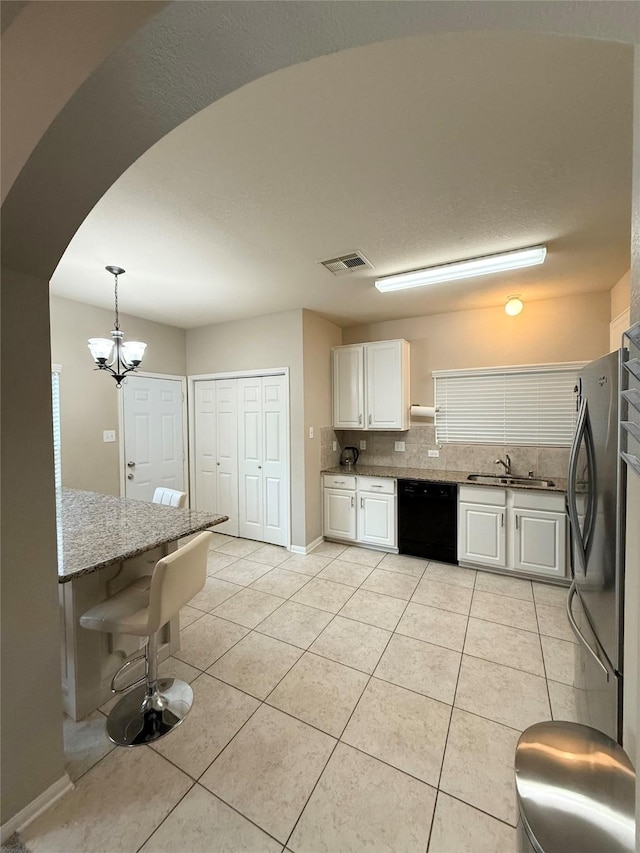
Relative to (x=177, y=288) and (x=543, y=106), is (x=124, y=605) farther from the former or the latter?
(x=543, y=106)

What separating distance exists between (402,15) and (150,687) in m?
2.65

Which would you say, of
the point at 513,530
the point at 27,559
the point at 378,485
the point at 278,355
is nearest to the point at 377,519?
the point at 378,485

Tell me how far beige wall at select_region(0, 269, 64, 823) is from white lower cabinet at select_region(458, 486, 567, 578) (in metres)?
3.25

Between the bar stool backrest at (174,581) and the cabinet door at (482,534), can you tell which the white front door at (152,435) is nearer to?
the bar stool backrest at (174,581)

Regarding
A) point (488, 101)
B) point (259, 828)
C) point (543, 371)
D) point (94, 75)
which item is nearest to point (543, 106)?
point (488, 101)

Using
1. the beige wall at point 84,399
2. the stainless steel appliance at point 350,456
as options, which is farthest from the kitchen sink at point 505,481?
the beige wall at point 84,399

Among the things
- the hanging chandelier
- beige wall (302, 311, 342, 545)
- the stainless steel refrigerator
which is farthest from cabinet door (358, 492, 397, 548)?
the hanging chandelier

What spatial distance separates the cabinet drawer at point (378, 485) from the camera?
3744 mm

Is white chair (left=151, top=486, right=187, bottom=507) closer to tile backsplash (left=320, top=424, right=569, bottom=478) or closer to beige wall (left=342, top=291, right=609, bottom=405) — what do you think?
tile backsplash (left=320, top=424, right=569, bottom=478)

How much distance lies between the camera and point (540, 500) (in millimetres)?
3068

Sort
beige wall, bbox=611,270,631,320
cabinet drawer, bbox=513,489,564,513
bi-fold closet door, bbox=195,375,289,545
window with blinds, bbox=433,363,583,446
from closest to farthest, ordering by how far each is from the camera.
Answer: beige wall, bbox=611,270,631,320 < cabinet drawer, bbox=513,489,564,513 < window with blinds, bbox=433,363,583,446 < bi-fold closet door, bbox=195,375,289,545

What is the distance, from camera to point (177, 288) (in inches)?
124

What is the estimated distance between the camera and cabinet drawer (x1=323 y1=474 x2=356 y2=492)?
13.0 ft

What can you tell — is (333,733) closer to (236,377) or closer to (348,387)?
(348,387)
